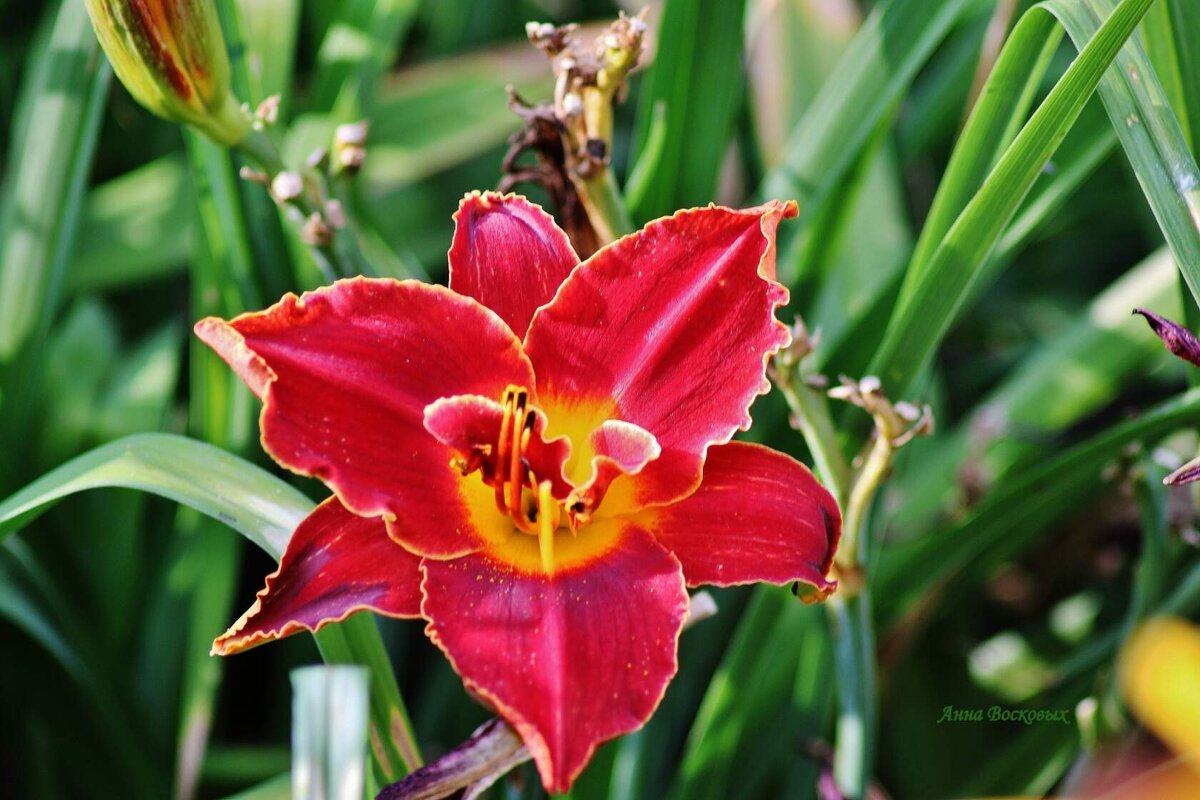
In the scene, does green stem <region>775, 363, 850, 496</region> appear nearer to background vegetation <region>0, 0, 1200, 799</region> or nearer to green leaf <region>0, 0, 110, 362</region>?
background vegetation <region>0, 0, 1200, 799</region>

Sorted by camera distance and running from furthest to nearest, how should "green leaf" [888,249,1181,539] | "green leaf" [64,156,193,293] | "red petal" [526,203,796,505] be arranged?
1. "green leaf" [64,156,193,293]
2. "green leaf" [888,249,1181,539]
3. "red petal" [526,203,796,505]

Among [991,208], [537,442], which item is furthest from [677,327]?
[991,208]

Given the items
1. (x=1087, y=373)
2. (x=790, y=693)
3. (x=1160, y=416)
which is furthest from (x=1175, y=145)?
(x=790, y=693)

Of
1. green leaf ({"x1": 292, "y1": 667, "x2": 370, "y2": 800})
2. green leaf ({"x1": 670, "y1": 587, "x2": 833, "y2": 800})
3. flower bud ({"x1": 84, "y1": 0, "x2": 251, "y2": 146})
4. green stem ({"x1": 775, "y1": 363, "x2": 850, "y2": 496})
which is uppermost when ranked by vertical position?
flower bud ({"x1": 84, "y1": 0, "x2": 251, "y2": 146})

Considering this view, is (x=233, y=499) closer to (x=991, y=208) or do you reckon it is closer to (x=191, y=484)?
(x=191, y=484)

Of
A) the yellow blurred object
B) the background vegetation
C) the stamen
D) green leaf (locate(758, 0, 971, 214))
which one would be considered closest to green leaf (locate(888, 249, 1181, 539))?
the background vegetation

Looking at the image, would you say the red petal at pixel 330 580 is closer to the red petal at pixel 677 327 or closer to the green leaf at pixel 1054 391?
the red petal at pixel 677 327
